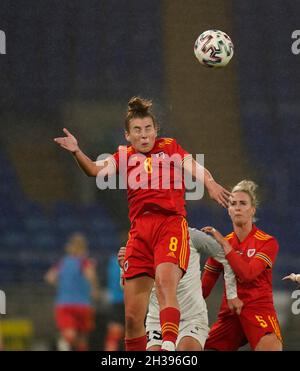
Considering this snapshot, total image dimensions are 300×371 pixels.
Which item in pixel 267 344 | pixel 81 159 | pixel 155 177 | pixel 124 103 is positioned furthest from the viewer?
pixel 124 103

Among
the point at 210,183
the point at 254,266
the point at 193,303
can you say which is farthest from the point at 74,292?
the point at 210,183

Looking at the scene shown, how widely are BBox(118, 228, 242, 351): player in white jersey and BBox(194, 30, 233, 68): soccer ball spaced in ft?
3.61

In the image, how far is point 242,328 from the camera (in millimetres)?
5473

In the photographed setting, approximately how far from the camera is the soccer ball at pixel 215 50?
5.78 meters

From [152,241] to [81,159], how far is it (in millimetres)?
574

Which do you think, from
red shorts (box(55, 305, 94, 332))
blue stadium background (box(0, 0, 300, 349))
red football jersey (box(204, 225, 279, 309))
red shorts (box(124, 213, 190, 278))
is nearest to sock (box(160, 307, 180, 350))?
red shorts (box(124, 213, 190, 278))

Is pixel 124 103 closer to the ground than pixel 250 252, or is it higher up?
higher up

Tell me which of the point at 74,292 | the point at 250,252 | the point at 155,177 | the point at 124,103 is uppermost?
the point at 124,103

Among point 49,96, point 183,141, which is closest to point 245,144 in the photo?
point 183,141

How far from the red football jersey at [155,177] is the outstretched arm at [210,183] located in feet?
0.21

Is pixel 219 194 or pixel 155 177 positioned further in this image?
pixel 155 177

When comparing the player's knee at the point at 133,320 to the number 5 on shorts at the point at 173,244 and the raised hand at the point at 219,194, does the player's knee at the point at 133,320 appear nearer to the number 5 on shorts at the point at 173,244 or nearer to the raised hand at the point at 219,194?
the number 5 on shorts at the point at 173,244

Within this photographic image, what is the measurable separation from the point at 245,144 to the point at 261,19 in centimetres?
94

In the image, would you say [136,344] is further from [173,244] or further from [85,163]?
[85,163]
